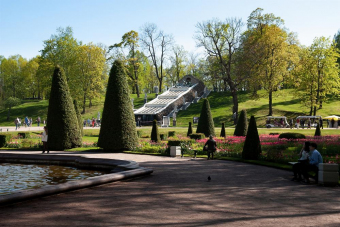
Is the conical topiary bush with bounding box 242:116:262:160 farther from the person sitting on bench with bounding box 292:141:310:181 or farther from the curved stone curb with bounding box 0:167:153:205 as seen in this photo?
the curved stone curb with bounding box 0:167:153:205

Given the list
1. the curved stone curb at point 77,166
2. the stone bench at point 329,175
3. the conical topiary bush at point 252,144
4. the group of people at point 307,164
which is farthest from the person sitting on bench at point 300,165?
the conical topiary bush at point 252,144

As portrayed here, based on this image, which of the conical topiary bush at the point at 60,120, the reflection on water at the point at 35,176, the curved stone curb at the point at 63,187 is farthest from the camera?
the conical topiary bush at the point at 60,120

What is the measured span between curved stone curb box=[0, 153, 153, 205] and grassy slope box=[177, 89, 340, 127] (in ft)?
116

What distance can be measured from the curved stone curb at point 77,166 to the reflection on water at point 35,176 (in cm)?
55

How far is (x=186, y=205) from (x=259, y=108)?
50.3 meters

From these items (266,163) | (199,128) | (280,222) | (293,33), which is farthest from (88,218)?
(293,33)

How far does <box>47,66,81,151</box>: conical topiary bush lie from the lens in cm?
2272

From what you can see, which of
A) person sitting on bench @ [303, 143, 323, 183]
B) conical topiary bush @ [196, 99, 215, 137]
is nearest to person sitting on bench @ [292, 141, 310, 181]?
person sitting on bench @ [303, 143, 323, 183]

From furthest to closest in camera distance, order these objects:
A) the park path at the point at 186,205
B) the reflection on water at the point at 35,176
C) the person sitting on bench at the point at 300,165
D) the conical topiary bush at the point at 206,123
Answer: the conical topiary bush at the point at 206,123 → the person sitting on bench at the point at 300,165 → the reflection on water at the point at 35,176 → the park path at the point at 186,205

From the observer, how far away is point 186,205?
307 inches

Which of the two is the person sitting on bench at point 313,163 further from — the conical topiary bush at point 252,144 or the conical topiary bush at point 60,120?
the conical topiary bush at point 60,120

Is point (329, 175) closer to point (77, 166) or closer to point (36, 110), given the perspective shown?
point (77, 166)

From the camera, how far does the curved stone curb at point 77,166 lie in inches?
317

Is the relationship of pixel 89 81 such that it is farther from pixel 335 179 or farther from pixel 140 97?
pixel 335 179
